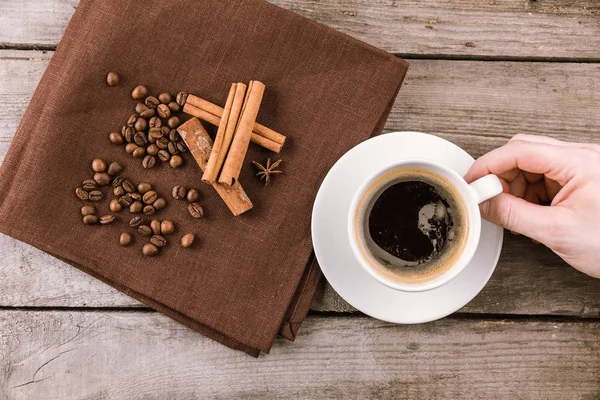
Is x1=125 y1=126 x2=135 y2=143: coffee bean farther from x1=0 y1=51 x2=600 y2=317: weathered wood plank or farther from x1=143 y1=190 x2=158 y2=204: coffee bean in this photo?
x1=0 y1=51 x2=600 y2=317: weathered wood plank

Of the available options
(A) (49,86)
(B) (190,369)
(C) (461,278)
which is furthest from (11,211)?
(C) (461,278)

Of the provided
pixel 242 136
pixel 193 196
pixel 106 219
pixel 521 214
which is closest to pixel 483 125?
pixel 521 214

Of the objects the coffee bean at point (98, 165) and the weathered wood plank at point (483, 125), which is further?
the weathered wood plank at point (483, 125)

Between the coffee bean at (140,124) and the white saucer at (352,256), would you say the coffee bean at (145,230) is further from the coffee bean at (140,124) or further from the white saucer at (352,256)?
the white saucer at (352,256)

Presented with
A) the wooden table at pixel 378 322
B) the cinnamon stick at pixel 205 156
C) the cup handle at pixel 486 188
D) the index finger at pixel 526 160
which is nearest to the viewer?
the cup handle at pixel 486 188

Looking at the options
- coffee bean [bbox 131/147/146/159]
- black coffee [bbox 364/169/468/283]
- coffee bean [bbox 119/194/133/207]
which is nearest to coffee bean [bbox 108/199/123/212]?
coffee bean [bbox 119/194/133/207]

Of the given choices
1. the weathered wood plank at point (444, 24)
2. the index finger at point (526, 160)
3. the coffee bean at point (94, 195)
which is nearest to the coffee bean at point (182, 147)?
the coffee bean at point (94, 195)
